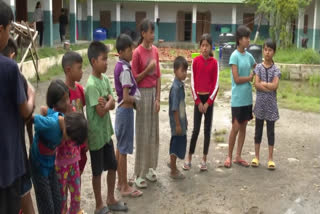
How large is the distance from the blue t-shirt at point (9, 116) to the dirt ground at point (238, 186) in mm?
1442

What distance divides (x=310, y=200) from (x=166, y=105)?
4.61m

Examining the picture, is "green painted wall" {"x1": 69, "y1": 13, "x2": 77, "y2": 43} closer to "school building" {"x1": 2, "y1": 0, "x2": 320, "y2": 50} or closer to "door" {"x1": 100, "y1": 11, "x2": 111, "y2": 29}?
"school building" {"x1": 2, "y1": 0, "x2": 320, "y2": 50}

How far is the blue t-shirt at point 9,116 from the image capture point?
6.77ft

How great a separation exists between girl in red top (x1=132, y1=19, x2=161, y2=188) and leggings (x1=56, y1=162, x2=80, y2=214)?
1.11 metres

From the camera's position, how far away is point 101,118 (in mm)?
3211

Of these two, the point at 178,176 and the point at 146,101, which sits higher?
the point at 146,101

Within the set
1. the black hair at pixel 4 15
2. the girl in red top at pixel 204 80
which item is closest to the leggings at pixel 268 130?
the girl in red top at pixel 204 80

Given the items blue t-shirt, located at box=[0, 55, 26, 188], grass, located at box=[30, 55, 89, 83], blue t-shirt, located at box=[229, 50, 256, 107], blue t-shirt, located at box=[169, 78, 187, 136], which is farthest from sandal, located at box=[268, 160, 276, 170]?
grass, located at box=[30, 55, 89, 83]

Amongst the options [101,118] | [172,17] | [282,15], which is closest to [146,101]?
[101,118]

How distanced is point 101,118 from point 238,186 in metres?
1.71

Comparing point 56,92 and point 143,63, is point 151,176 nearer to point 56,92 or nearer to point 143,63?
point 143,63

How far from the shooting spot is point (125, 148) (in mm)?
3654

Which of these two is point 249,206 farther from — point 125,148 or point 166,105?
point 166,105

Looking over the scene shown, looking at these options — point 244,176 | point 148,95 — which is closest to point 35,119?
point 148,95
